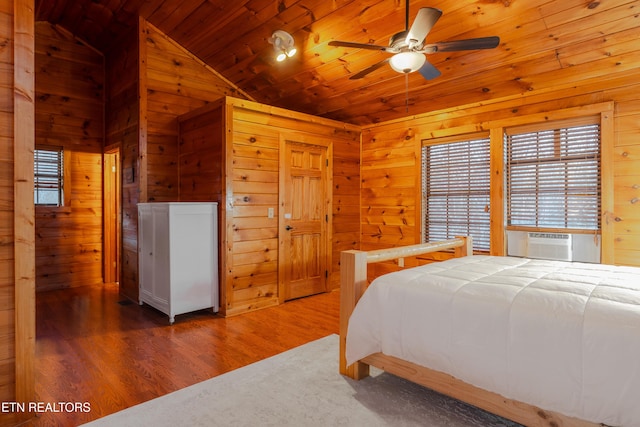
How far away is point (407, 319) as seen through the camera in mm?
1974

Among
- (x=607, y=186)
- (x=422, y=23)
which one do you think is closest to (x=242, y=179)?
(x=422, y=23)

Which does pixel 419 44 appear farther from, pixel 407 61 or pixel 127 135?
pixel 127 135

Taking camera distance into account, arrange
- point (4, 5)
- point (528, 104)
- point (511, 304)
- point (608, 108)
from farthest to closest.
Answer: point (528, 104)
point (608, 108)
point (4, 5)
point (511, 304)

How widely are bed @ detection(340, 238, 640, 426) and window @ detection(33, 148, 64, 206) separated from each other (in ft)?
16.4

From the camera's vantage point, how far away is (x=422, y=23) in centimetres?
221

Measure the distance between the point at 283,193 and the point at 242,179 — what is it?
58 centimetres

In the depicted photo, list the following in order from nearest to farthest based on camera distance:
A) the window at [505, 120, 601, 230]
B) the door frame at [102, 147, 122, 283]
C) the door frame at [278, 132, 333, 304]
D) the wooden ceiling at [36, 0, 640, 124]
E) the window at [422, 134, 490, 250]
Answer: the wooden ceiling at [36, 0, 640, 124] < the window at [505, 120, 601, 230] < the window at [422, 134, 490, 250] < the door frame at [278, 132, 333, 304] < the door frame at [102, 147, 122, 283]

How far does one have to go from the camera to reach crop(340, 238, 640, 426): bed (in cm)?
142

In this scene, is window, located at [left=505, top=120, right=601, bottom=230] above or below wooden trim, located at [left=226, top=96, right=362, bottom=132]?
below

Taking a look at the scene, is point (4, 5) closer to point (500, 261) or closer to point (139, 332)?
point (139, 332)

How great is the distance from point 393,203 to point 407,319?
123 inches

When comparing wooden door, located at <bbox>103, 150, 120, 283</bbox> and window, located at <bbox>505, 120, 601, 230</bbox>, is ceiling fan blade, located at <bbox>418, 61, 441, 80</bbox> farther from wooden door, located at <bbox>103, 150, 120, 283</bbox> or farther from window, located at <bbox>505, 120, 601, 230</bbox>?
wooden door, located at <bbox>103, 150, 120, 283</bbox>

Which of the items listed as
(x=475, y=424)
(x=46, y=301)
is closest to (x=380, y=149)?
(x=475, y=424)

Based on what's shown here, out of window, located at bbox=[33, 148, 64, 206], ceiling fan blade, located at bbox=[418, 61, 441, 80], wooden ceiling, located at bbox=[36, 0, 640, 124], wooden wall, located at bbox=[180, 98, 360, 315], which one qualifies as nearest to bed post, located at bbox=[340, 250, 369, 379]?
ceiling fan blade, located at bbox=[418, 61, 441, 80]
